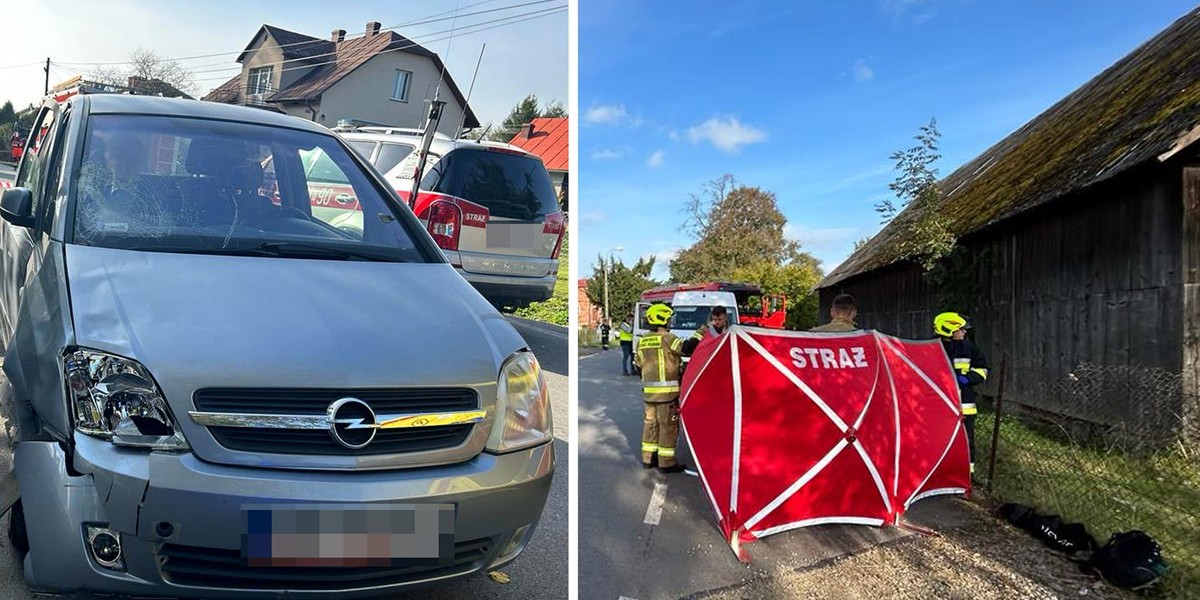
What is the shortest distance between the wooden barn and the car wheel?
732cm

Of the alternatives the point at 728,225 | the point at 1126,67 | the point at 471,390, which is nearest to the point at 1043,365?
the point at 1126,67

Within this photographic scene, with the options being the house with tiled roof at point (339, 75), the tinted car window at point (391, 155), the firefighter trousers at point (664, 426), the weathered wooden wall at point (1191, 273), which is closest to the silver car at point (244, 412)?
the firefighter trousers at point (664, 426)

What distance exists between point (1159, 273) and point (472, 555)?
827cm

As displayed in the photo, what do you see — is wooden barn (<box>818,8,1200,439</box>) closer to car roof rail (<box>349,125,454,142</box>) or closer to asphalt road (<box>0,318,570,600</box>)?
asphalt road (<box>0,318,570,600</box>)

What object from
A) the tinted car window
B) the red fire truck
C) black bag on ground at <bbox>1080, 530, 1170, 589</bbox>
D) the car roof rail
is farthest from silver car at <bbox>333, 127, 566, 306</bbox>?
the red fire truck

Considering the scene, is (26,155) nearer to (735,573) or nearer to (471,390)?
(471,390)

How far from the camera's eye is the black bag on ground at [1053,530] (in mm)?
4879

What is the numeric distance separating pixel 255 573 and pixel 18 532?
4.82 ft

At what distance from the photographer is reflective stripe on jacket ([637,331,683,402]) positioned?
7180mm

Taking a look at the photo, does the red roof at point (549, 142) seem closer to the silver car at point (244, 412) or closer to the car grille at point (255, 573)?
the silver car at point (244, 412)

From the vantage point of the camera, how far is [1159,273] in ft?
26.2

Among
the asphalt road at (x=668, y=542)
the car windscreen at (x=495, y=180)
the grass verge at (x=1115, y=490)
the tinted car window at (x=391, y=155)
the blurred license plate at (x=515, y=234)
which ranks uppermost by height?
the tinted car window at (x=391, y=155)

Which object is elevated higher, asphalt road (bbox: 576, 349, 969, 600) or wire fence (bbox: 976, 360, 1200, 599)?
wire fence (bbox: 976, 360, 1200, 599)

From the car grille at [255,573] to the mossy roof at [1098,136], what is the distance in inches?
302
